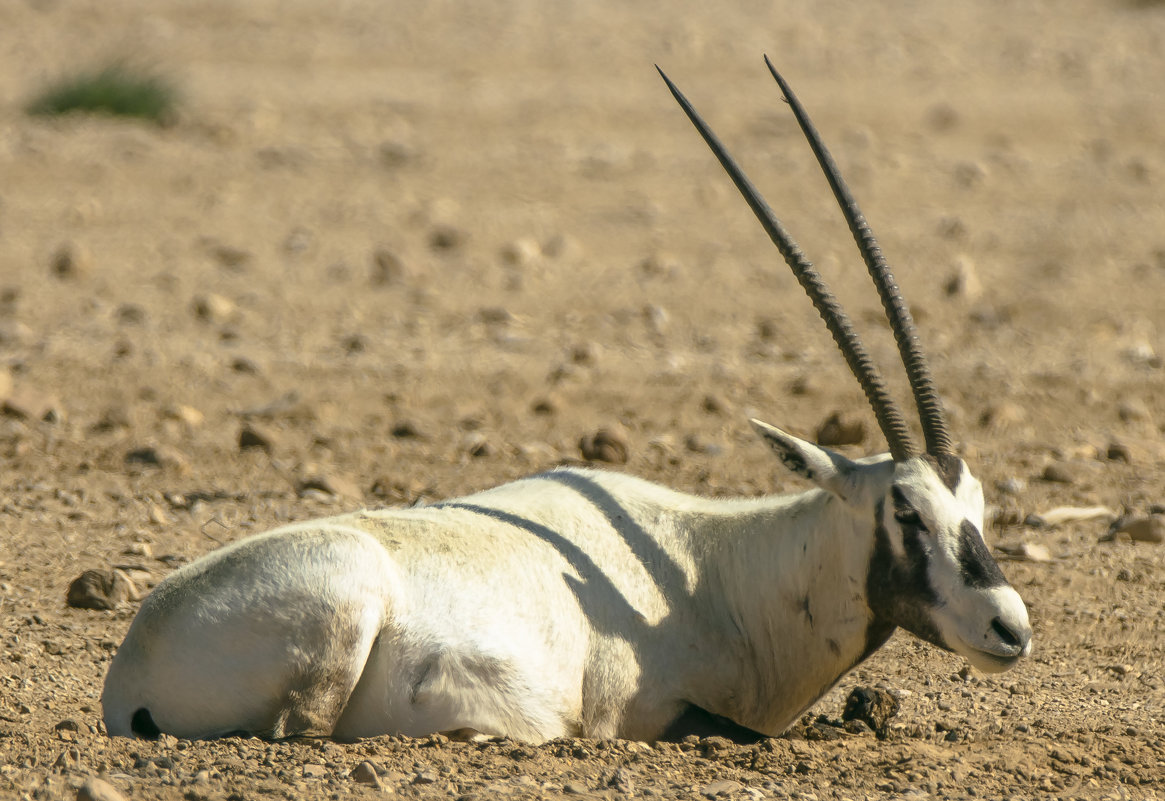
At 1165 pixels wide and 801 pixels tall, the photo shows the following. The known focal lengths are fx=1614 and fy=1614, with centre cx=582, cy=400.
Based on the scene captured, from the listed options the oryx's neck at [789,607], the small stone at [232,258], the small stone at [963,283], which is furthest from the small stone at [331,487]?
the small stone at [963,283]

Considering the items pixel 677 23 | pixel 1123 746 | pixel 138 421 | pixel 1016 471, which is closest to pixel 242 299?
pixel 138 421

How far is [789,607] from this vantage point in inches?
212

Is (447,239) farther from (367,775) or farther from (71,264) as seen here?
(367,775)

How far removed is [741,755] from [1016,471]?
4195 millimetres

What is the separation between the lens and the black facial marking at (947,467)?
196 inches

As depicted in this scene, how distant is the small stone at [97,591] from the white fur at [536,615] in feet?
4.86

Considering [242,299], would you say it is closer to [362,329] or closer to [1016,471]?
[362,329]

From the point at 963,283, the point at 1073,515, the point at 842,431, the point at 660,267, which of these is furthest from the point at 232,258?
the point at 1073,515

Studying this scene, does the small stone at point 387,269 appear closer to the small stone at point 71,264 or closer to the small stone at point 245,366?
the small stone at point 71,264

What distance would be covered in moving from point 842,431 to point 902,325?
11.5ft

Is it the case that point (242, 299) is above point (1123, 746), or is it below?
below

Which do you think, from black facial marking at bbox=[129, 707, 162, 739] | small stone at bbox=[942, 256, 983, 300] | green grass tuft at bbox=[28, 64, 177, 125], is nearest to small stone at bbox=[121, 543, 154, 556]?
black facial marking at bbox=[129, 707, 162, 739]

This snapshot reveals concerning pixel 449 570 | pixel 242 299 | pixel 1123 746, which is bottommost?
pixel 242 299

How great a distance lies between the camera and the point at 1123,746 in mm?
5184
